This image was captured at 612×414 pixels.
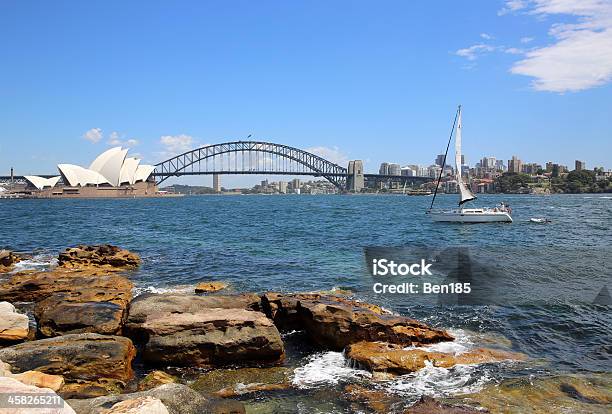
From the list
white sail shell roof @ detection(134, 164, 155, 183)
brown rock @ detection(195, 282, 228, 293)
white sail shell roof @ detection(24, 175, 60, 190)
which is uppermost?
white sail shell roof @ detection(134, 164, 155, 183)

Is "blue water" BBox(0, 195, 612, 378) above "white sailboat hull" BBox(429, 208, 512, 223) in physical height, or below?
below

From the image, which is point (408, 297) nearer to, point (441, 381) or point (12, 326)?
point (441, 381)

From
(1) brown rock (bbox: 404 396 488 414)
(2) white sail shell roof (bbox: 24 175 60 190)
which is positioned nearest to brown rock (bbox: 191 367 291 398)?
(1) brown rock (bbox: 404 396 488 414)

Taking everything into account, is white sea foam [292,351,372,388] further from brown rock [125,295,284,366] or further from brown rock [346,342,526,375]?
brown rock [125,295,284,366]

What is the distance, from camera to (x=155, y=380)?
5.93m

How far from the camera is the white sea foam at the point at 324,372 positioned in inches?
244

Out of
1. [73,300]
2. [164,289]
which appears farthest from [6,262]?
[73,300]

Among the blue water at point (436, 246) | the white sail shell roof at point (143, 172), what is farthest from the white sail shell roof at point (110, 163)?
the blue water at point (436, 246)

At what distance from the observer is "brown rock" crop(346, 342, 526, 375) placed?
6.49 meters

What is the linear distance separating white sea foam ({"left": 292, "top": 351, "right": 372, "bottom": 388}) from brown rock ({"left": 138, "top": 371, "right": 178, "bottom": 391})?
5.29 feet

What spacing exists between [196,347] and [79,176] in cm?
10844

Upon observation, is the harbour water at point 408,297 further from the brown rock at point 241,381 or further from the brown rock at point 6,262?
the brown rock at point 6,262

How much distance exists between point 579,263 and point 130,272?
14954mm

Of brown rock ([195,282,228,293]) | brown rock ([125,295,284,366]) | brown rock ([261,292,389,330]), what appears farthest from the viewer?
brown rock ([195,282,228,293])
